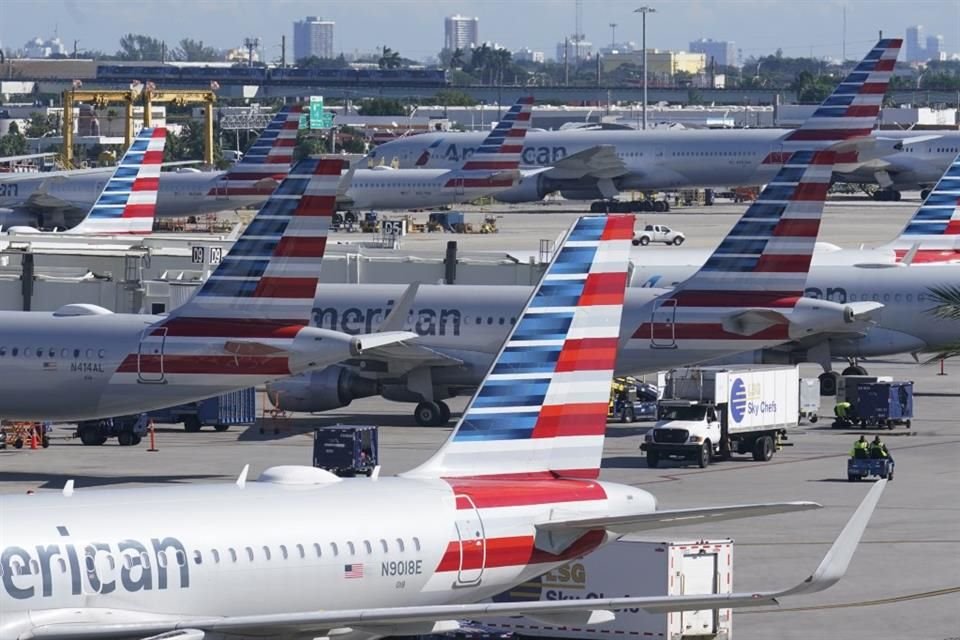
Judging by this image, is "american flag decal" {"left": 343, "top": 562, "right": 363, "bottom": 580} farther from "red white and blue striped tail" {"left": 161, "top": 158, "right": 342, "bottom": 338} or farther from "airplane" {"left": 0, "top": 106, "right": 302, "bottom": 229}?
"airplane" {"left": 0, "top": 106, "right": 302, "bottom": 229}

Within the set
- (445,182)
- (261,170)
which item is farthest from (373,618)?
(445,182)

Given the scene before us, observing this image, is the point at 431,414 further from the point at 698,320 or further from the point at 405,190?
the point at 405,190

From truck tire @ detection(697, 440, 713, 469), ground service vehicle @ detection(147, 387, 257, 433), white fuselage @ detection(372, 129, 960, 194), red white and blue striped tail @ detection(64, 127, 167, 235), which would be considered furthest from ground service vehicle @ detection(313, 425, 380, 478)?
white fuselage @ detection(372, 129, 960, 194)

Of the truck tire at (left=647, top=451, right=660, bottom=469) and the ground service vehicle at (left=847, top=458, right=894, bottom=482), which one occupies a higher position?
the ground service vehicle at (left=847, top=458, right=894, bottom=482)

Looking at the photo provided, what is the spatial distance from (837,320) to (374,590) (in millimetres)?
35060

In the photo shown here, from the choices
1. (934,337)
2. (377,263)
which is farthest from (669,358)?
(377,263)

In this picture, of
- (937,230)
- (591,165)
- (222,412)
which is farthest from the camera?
(591,165)

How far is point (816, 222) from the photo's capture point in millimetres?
55562

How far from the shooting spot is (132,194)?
9319 centimetres

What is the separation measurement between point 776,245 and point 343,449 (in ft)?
49.2

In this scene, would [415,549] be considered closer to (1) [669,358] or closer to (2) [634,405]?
(1) [669,358]

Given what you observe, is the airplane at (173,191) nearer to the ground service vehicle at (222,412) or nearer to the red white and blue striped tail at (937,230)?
the red white and blue striped tail at (937,230)

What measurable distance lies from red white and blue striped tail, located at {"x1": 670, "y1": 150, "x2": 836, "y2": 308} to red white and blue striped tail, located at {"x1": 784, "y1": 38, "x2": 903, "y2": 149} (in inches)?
212

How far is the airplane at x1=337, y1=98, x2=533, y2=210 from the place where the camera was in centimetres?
13412
